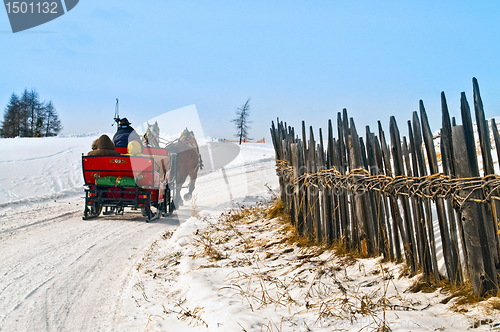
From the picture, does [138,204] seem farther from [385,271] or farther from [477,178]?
[477,178]

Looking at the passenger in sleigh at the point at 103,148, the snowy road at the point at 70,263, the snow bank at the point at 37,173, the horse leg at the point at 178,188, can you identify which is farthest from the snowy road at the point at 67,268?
the snow bank at the point at 37,173

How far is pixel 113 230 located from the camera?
867 cm

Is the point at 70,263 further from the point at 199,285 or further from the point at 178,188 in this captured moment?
the point at 178,188

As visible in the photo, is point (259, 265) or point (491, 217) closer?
point (491, 217)

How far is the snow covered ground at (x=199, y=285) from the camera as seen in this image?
2.94m

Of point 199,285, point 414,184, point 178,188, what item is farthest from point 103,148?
point 414,184

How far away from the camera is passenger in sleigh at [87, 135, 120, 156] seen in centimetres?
1094

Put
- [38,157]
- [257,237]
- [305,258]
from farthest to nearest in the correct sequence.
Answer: [38,157] < [257,237] < [305,258]

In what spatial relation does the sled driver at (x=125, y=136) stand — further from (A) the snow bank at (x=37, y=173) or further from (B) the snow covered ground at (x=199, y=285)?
(A) the snow bank at (x=37, y=173)

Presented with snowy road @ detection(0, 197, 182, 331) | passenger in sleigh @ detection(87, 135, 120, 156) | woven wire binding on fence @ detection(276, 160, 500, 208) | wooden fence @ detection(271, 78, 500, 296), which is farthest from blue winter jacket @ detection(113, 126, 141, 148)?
woven wire binding on fence @ detection(276, 160, 500, 208)

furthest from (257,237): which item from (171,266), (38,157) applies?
(38,157)

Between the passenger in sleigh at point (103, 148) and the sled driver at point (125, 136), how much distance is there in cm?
69

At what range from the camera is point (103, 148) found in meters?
11.3

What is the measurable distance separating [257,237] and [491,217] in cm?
410
